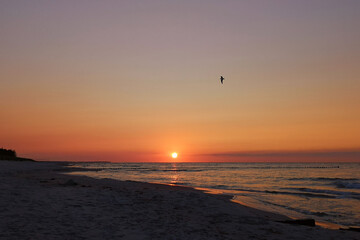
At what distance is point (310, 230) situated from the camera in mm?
11234

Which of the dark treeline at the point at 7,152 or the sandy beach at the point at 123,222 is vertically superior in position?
the dark treeline at the point at 7,152

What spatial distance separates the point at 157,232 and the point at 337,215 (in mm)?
13375

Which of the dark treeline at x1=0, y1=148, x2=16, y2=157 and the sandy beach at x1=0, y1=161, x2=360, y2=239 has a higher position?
the dark treeline at x1=0, y1=148, x2=16, y2=157

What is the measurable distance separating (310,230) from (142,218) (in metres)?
6.49

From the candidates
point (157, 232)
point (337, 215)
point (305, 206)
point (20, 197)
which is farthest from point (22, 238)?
point (305, 206)

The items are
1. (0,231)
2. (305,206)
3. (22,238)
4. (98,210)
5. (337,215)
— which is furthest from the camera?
(305,206)

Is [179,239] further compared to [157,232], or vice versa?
[157,232]

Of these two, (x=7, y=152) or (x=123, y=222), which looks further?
(x=7, y=152)

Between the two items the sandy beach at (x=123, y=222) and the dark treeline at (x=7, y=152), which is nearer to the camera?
the sandy beach at (x=123, y=222)

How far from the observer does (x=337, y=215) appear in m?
17.8

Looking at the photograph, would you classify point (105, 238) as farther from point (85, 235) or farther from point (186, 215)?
point (186, 215)

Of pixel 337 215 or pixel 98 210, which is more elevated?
pixel 98 210

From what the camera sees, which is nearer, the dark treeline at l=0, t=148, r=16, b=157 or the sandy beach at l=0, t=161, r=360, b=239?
the sandy beach at l=0, t=161, r=360, b=239

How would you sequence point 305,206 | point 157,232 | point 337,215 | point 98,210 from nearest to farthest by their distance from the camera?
point 157,232 < point 98,210 < point 337,215 < point 305,206
